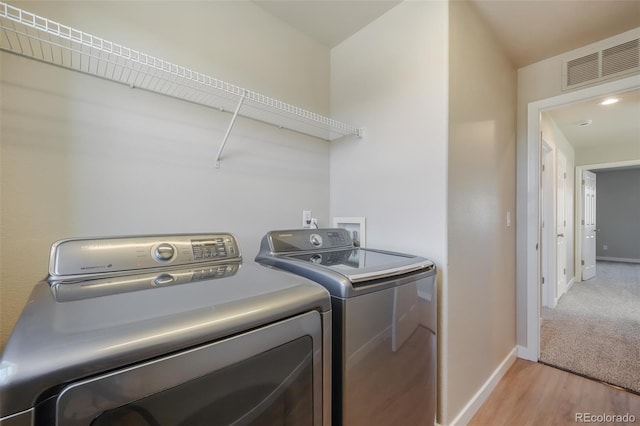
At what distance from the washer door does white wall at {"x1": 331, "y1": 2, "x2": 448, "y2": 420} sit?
36.9 inches

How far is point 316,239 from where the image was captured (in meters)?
1.54

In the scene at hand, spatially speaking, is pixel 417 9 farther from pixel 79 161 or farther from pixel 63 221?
pixel 63 221

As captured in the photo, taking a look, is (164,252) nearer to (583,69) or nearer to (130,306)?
(130,306)

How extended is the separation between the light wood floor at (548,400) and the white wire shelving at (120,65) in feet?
6.81

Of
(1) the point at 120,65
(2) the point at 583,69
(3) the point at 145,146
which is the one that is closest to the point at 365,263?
(3) the point at 145,146

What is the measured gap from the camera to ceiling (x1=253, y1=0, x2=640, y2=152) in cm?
161

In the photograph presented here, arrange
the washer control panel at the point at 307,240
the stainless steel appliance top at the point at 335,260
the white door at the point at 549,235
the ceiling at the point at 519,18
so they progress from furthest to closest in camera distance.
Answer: the white door at the point at 549,235, the ceiling at the point at 519,18, the washer control panel at the point at 307,240, the stainless steel appliance top at the point at 335,260

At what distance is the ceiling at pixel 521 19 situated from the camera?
1609mm

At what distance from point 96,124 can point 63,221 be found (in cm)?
43

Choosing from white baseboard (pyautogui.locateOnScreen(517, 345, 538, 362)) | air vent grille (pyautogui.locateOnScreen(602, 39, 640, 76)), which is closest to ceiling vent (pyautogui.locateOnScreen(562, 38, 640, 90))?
air vent grille (pyautogui.locateOnScreen(602, 39, 640, 76))

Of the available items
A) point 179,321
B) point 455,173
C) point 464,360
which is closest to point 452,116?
point 455,173

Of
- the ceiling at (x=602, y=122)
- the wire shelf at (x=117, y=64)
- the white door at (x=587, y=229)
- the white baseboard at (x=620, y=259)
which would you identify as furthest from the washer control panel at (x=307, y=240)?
the white baseboard at (x=620, y=259)

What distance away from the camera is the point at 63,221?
104 cm

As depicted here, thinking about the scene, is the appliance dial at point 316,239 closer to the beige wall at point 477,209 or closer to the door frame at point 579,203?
the beige wall at point 477,209
